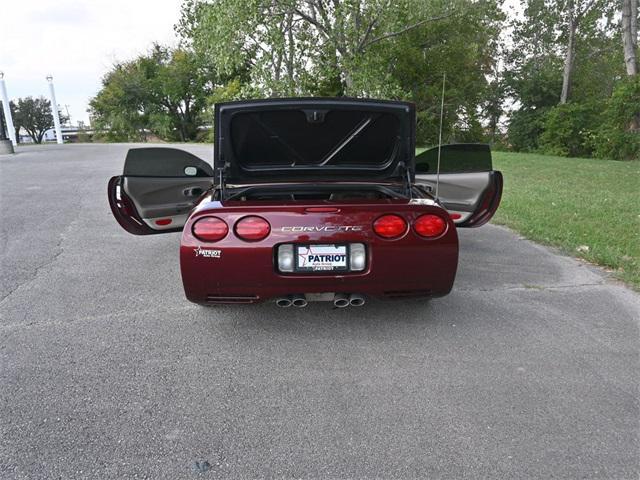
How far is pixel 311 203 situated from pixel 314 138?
3.36 ft

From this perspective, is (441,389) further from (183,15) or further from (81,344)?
(183,15)

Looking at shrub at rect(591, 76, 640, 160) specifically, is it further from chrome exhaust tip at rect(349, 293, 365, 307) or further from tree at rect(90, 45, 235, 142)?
tree at rect(90, 45, 235, 142)

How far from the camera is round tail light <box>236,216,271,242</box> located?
2769 millimetres

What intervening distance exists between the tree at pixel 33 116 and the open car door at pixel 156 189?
79.9 meters

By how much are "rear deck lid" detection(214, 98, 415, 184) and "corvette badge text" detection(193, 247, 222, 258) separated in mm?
1036

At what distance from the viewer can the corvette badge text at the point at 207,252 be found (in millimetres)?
2766

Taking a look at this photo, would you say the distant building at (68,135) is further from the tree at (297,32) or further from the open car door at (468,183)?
the open car door at (468,183)

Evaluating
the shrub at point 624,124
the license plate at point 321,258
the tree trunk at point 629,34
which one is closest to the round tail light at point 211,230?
the license plate at point 321,258

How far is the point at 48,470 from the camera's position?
187cm

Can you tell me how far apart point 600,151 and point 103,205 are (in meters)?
20.4

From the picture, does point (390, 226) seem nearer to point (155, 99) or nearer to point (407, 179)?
point (407, 179)

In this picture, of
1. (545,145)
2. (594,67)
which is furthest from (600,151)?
(594,67)

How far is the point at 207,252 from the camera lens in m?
2.77

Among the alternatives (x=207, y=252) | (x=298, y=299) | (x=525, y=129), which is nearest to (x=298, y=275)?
(x=298, y=299)
